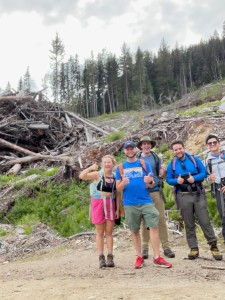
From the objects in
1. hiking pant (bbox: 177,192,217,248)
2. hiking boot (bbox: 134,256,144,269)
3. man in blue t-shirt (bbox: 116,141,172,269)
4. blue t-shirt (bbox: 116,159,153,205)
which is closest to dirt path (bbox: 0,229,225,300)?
hiking boot (bbox: 134,256,144,269)

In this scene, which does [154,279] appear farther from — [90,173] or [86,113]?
[86,113]

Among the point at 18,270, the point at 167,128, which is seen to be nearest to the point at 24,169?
the point at 167,128

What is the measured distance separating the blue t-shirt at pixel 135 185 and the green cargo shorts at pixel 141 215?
72 mm

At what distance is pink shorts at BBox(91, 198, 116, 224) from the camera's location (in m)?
5.07

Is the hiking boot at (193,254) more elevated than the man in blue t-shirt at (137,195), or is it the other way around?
the man in blue t-shirt at (137,195)

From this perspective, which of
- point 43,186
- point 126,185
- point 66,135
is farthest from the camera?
point 66,135

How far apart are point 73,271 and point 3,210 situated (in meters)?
6.25

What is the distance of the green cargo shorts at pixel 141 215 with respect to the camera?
4875 mm

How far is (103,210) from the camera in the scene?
5125mm

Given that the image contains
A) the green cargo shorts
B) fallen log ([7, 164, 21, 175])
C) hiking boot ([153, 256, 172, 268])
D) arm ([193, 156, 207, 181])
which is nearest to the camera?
hiking boot ([153, 256, 172, 268])

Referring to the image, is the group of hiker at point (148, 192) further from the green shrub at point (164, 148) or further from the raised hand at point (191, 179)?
the green shrub at point (164, 148)

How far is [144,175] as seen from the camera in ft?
16.3

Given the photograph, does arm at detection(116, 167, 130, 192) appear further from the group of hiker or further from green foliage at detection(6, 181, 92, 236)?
green foliage at detection(6, 181, 92, 236)

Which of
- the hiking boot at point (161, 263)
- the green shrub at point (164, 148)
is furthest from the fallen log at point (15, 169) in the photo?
the hiking boot at point (161, 263)
